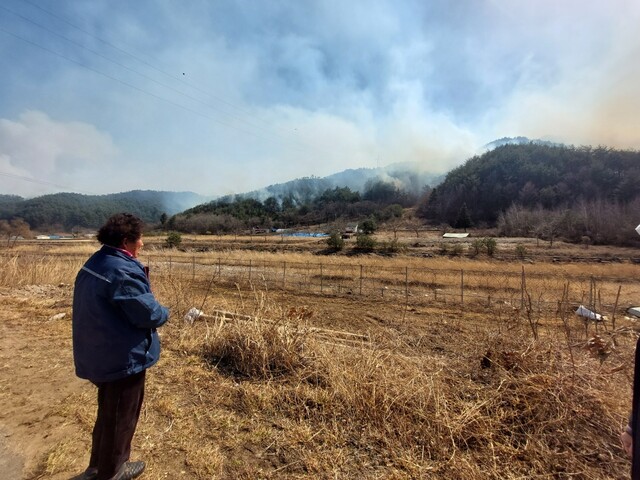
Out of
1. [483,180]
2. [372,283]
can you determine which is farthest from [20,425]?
[483,180]

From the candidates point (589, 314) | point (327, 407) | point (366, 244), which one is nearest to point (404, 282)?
point (589, 314)

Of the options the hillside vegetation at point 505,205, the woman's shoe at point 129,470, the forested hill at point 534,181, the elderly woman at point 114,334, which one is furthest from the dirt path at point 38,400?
the forested hill at point 534,181

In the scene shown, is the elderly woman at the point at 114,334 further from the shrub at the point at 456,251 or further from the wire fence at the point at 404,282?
the shrub at the point at 456,251

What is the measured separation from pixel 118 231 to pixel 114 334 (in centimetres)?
70

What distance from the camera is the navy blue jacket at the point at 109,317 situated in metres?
2.17

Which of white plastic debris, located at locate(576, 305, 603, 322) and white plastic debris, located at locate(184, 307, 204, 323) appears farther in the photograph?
white plastic debris, located at locate(184, 307, 204, 323)

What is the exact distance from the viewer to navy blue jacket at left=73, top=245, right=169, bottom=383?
2172 mm

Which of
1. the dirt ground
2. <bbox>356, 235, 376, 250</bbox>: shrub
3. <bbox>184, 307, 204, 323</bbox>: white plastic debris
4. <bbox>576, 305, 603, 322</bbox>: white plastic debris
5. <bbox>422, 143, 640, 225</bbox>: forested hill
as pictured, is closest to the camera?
the dirt ground

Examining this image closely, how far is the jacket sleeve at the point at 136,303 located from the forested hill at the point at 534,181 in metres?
70.6

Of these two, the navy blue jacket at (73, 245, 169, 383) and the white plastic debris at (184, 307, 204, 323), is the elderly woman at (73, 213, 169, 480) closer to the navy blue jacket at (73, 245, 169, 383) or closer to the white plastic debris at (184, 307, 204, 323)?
the navy blue jacket at (73, 245, 169, 383)

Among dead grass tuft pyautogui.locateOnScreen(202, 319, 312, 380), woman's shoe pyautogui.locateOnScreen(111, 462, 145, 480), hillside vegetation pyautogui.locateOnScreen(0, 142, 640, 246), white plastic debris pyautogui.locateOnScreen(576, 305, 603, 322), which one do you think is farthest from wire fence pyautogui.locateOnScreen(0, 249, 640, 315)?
hillside vegetation pyautogui.locateOnScreen(0, 142, 640, 246)

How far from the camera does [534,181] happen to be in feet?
236

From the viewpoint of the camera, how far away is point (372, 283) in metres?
18.7

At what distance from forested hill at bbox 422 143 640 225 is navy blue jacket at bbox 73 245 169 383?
70684 millimetres
